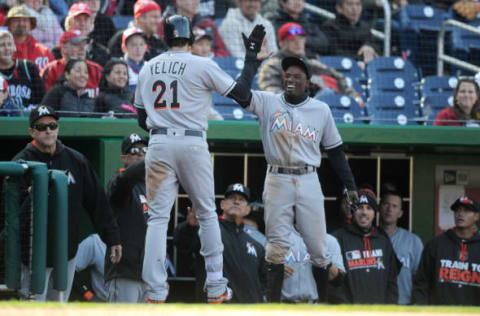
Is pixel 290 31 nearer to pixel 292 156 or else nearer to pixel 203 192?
pixel 292 156

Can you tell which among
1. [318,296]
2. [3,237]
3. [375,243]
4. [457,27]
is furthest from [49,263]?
[457,27]

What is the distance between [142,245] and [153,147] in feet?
4.93

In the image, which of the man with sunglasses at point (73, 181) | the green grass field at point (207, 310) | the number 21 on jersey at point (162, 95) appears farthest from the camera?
the man with sunglasses at point (73, 181)

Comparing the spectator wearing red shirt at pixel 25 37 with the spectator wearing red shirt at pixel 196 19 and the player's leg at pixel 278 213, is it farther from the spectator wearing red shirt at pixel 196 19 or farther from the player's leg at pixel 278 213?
the player's leg at pixel 278 213

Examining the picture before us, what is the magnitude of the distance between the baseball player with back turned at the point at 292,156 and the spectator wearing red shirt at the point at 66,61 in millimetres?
2820

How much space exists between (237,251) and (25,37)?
Answer: 3.13 m

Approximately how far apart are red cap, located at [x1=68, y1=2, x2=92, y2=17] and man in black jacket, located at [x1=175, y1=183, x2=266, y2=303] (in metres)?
2.68

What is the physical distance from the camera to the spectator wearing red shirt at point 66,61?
28.7 feet

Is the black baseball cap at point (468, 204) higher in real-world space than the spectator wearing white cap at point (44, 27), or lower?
lower

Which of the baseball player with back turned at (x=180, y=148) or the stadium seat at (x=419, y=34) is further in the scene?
the stadium seat at (x=419, y=34)

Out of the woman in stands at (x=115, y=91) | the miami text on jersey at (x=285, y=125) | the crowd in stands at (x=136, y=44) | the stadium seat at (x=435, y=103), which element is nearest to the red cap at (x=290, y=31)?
the crowd in stands at (x=136, y=44)

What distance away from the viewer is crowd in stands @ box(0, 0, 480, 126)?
8.46 meters

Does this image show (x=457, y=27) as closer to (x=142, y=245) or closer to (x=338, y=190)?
(x=338, y=190)

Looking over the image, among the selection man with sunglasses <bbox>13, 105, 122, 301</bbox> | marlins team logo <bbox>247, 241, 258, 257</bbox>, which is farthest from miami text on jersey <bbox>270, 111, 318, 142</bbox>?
marlins team logo <bbox>247, 241, 258, 257</bbox>
